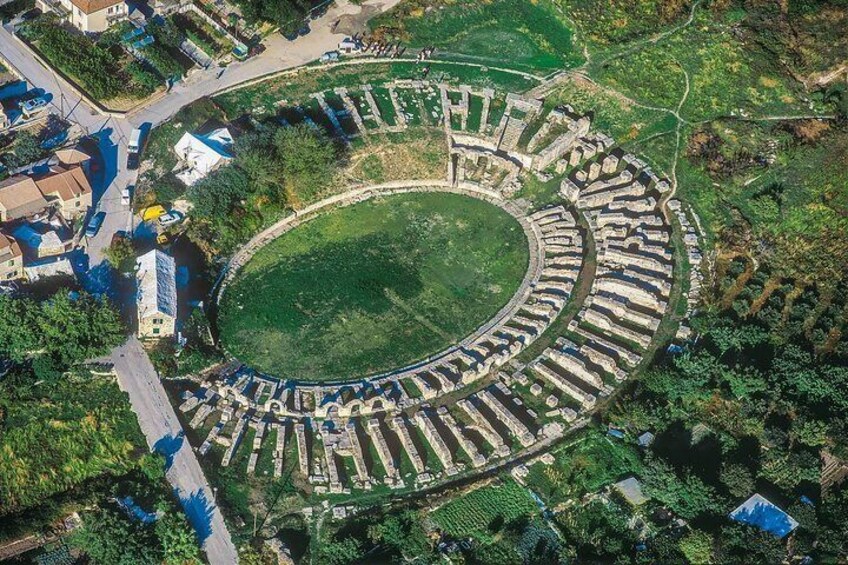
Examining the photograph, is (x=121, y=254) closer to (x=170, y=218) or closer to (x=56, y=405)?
(x=170, y=218)

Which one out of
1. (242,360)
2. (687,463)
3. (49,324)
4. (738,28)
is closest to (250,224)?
(242,360)

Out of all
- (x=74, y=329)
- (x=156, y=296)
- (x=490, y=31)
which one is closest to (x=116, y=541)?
(x=74, y=329)

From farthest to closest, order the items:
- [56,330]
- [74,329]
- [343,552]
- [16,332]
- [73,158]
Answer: [73,158]
[74,329]
[56,330]
[16,332]
[343,552]

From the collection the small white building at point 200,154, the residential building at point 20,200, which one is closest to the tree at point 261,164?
the small white building at point 200,154

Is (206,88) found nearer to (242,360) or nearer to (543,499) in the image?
(242,360)

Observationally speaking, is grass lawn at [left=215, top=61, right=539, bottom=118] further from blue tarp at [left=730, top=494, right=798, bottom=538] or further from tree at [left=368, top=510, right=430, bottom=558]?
blue tarp at [left=730, top=494, right=798, bottom=538]

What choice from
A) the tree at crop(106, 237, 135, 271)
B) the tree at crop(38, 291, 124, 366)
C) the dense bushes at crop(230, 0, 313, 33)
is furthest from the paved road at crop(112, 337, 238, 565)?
the dense bushes at crop(230, 0, 313, 33)

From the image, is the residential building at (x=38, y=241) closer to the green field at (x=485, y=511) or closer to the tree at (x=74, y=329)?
the tree at (x=74, y=329)
